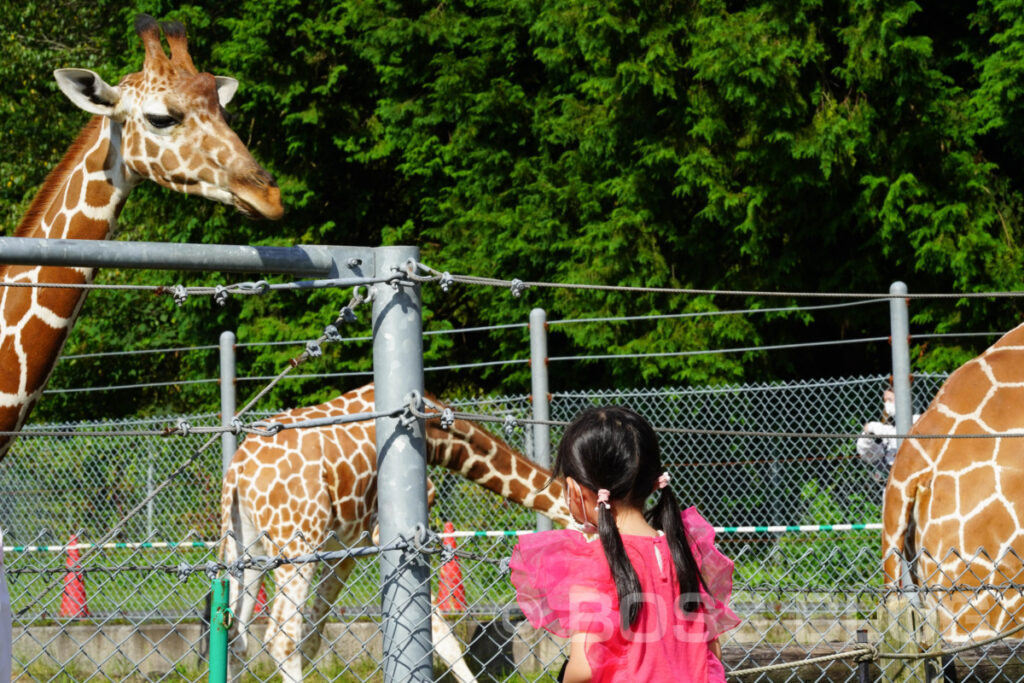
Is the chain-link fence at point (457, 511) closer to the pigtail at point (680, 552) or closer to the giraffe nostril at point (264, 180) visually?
the giraffe nostril at point (264, 180)

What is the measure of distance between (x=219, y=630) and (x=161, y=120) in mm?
2853

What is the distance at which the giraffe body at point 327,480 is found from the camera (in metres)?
6.77

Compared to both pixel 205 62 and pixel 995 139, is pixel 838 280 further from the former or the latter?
pixel 205 62

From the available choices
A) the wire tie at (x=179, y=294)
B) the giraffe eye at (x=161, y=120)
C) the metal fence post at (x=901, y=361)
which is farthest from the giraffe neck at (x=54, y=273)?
the metal fence post at (x=901, y=361)

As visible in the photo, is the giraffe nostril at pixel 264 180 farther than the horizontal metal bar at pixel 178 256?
Yes

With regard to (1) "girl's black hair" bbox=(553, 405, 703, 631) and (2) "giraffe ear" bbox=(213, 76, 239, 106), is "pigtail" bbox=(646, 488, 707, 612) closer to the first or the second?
(1) "girl's black hair" bbox=(553, 405, 703, 631)

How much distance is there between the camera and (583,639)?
224 cm

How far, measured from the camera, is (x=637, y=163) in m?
10.9

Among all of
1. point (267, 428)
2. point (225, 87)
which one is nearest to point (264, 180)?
point (225, 87)

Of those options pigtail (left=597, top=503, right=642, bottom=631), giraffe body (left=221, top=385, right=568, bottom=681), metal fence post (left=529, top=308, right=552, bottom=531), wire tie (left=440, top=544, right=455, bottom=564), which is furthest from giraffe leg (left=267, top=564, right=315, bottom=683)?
pigtail (left=597, top=503, right=642, bottom=631)

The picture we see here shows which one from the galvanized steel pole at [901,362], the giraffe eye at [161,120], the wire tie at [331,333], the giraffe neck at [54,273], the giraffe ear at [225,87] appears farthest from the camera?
the galvanized steel pole at [901,362]

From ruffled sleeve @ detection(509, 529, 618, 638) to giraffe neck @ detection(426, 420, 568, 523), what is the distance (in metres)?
4.52

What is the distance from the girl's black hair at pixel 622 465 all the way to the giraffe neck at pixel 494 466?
14.7 feet

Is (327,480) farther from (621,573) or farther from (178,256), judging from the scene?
(621,573)
